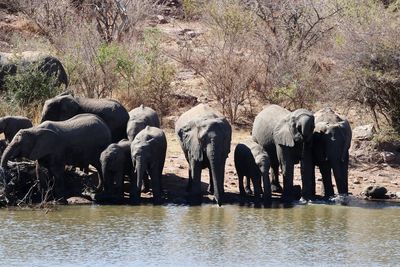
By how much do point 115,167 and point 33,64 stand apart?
5872mm

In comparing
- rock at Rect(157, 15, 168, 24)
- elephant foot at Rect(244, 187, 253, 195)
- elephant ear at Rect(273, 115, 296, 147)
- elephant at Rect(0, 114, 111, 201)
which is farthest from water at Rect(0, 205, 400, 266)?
rock at Rect(157, 15, 168, 24)

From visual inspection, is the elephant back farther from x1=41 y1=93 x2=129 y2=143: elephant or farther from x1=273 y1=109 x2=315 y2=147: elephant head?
x1=41 y1=93 x2=129 y2=143: elephant

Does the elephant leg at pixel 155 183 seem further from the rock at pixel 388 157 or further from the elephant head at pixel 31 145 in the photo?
the rock at pixel 388 157

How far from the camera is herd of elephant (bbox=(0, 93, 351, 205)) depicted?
19500 mm

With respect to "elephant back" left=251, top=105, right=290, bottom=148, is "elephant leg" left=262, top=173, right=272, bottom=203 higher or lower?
lower

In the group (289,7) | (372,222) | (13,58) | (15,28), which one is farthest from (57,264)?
(15,28)

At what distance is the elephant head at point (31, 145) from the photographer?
19391 millimetres

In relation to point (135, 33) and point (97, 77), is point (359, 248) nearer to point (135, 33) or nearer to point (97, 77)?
point (97, 77)

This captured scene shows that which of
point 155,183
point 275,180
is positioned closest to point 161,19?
point 275,180

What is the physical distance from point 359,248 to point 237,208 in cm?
333

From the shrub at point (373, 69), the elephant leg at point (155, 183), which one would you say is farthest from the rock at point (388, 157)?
the elephant leg at point (155, 183)

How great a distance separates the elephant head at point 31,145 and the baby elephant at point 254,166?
3.03m

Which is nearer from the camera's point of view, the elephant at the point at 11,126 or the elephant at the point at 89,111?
the elephant at the point at 11,126

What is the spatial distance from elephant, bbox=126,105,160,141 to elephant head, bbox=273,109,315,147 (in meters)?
2.41
